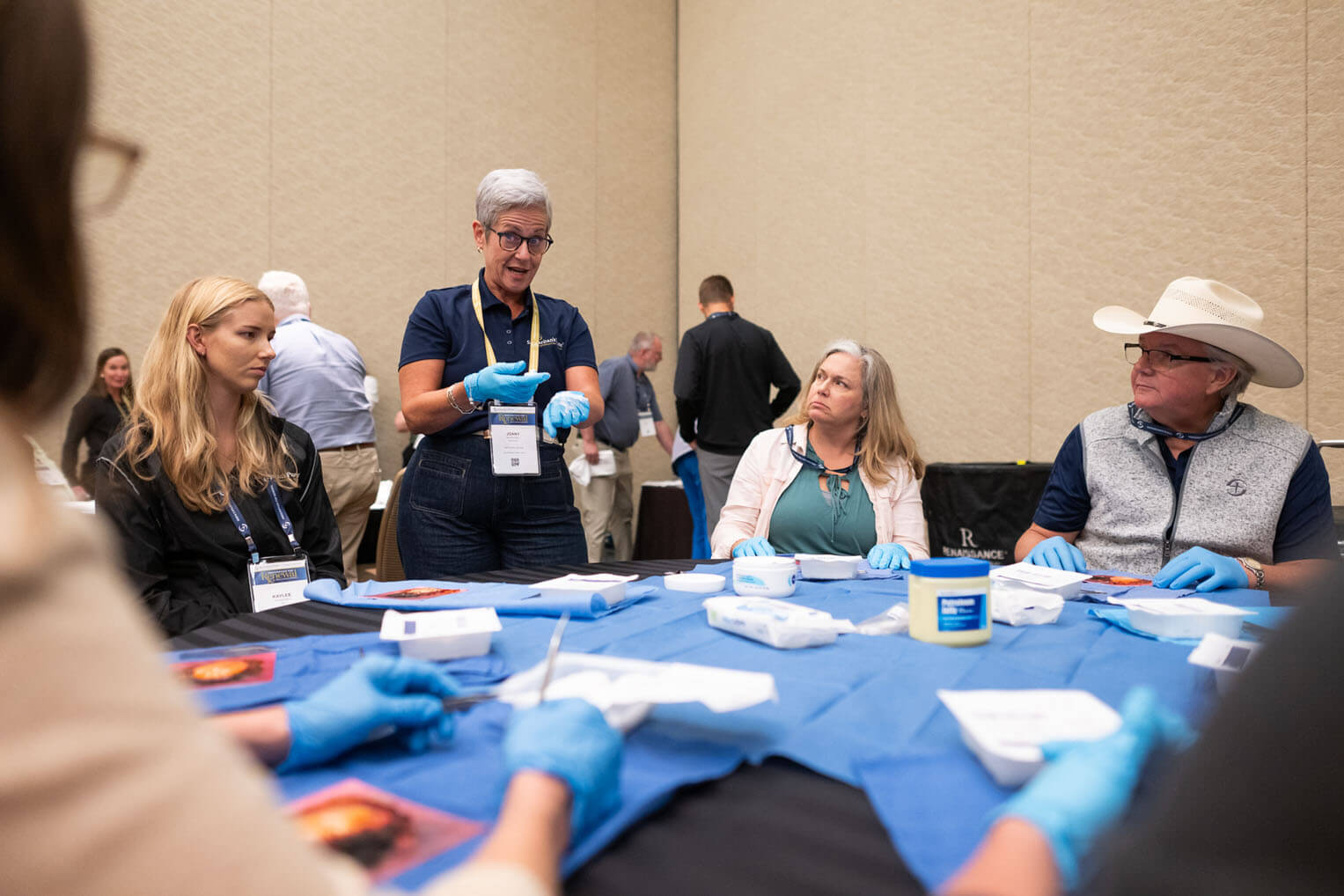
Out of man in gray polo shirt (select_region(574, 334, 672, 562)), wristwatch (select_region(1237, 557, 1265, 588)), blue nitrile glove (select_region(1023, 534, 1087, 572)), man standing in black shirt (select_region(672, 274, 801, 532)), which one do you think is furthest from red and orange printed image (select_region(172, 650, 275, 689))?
man in gray polo shirt (select_region(574, 334, 672, 562))

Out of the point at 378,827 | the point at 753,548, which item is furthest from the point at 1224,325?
the point at 378,827

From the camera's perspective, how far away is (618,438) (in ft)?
19.0

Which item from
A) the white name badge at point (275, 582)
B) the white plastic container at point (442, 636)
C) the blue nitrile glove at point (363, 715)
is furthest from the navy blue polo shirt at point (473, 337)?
the blue nitrile glove at point (363, 715)

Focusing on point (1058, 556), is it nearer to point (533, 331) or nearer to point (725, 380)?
point (533, 331)

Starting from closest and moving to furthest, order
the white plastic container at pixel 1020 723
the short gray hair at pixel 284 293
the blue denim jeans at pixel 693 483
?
the white plastic container at pixel 1020 723 → the short gray hair at pixel 284 293 → the blue denim jeans at pixel 693 483

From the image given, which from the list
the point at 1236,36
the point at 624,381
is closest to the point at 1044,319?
the point at 1236,36

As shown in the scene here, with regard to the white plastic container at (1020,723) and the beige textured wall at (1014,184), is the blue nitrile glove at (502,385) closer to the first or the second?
the white plastic container at (1020,723)

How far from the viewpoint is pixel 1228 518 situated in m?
2.04

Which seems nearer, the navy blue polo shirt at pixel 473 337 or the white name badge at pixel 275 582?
the white name badge at pixel 275 582

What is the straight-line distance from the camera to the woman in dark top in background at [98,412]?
4.51m

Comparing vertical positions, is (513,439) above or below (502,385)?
below

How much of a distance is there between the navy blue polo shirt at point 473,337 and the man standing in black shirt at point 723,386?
9.10 ft

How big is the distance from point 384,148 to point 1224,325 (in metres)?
5.23

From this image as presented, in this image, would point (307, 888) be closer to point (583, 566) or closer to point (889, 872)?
point (889, 872)
